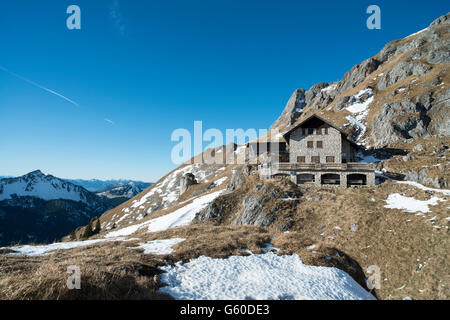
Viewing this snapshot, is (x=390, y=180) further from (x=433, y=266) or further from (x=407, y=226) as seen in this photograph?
(x=433, y=266)

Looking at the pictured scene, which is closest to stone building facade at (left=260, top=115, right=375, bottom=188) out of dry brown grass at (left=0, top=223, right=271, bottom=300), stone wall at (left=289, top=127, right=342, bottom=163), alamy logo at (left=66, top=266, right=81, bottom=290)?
stone wall at (left=289, top=127, right=342, bottom=163)

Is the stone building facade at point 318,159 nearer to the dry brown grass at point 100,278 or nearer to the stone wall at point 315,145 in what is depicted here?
the stone wall at point 315,145

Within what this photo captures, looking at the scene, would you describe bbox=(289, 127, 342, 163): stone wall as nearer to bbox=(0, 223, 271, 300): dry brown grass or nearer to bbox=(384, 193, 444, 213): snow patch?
bbox=(384, 193, 444, 213): snow patch

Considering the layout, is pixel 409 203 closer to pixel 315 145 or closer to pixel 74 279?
pixel 315 145

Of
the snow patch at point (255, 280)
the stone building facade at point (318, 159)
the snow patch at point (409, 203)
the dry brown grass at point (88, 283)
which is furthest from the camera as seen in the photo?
the stone building facade at point (318, 159)

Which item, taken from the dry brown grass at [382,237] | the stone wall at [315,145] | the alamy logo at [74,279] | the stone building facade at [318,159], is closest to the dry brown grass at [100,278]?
the alamy logo at [74,279]

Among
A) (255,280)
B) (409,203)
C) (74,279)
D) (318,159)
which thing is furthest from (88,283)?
(318,159)

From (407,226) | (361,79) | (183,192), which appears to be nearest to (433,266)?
(407,226)

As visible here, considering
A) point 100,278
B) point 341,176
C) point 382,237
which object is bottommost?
point 382,237

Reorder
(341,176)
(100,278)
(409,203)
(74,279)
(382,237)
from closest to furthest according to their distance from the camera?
(74,279), (100,278), (382,237), (409,203), (341,176)

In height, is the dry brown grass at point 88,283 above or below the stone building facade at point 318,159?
below

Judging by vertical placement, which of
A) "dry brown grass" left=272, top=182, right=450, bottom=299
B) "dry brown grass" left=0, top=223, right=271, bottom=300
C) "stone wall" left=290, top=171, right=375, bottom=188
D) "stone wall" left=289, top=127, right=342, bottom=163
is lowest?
"dry brown grass" left=272, top=182, right=450, bottom=299

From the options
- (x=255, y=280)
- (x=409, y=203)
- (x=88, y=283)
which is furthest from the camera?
(x=409, y=203)
